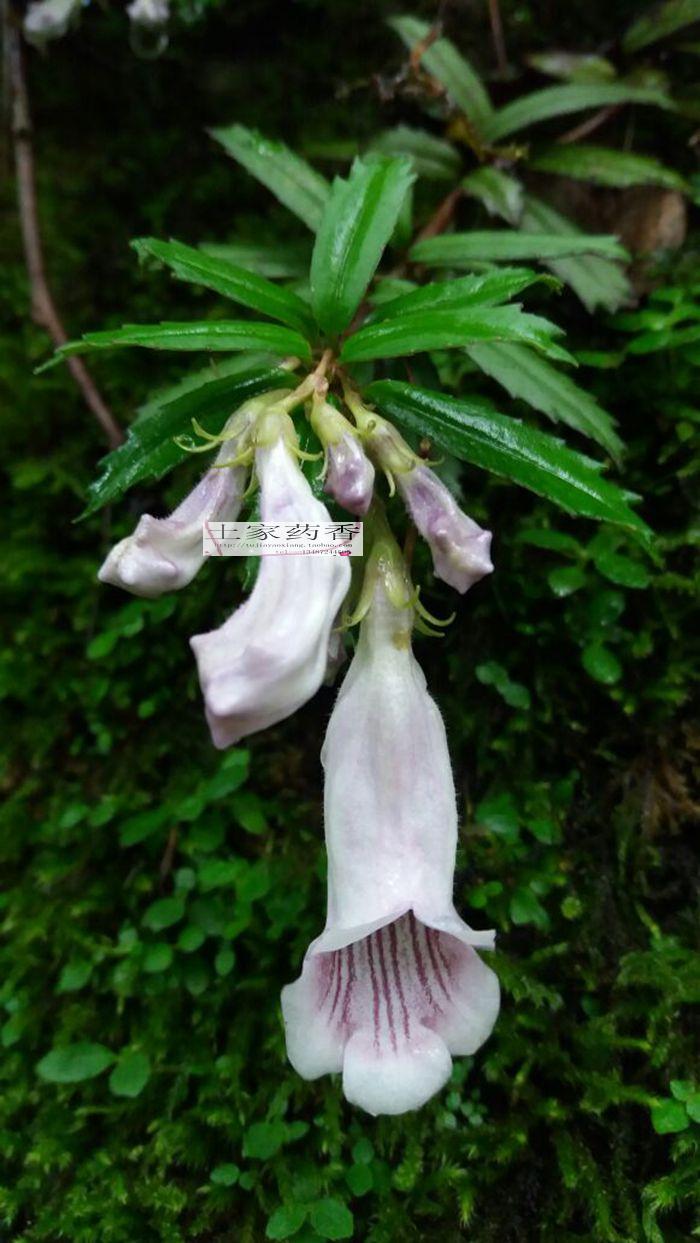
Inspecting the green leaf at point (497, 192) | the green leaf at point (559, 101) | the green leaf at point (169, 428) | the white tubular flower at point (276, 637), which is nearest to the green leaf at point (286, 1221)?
the white tubular flower at point (276, 637)

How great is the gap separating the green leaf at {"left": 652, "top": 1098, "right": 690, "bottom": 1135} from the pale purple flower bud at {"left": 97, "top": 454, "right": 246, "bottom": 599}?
40.0 inches

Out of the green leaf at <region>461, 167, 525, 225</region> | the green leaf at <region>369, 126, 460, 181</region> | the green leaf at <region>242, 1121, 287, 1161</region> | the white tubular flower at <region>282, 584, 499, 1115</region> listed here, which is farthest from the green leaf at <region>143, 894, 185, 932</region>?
the green leaf at <region>369, 126, 460, 181</region>

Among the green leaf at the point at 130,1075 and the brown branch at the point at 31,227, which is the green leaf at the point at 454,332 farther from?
the green leaf at the point at 130,1075

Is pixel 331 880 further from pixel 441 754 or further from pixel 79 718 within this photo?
pixel 79 718

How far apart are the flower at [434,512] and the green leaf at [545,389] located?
17.0 inches

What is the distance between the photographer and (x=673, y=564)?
1609mm

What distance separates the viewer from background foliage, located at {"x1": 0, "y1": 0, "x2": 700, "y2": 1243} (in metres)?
1.30

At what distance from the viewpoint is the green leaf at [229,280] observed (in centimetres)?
121

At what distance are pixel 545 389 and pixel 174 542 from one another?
75 centimetres

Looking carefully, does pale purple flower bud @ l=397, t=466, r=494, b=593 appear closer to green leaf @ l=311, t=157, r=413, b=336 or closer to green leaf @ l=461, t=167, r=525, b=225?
green leaf @ l=311, t=157, r=413, b=336

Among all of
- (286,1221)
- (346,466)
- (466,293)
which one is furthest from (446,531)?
(286,1221)

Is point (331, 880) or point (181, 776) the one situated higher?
point (331, 880)

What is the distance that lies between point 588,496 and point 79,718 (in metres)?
1.32

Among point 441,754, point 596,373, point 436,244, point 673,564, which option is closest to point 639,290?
point 596,373
